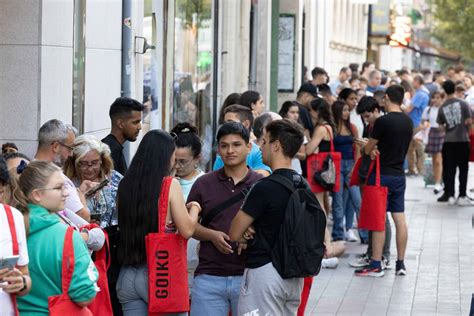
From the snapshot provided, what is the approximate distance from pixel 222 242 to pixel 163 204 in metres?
0.55

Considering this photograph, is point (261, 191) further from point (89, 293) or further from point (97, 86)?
point (97, 86)

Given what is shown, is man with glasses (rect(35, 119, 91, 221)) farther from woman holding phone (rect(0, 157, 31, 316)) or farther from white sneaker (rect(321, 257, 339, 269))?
white sneaker (rect(321, 257, 339, 269))

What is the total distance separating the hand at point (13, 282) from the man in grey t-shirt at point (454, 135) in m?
15.2

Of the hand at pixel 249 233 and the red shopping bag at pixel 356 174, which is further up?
the hand at pixel 249 233

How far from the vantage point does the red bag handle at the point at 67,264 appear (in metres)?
5.99

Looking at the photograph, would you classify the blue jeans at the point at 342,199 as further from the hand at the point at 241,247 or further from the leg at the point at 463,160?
the hand at the point at 241,247

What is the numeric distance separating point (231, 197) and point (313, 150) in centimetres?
670

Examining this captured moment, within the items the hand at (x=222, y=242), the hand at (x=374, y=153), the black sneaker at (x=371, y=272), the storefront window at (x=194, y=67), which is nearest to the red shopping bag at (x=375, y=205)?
the hand at (x=374, y=153)

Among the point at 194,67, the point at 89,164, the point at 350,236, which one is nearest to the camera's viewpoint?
the point at 89,164

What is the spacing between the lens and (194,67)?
1667cm

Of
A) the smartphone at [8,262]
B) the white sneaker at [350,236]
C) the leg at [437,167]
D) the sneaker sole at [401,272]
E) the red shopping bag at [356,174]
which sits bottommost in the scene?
the white sneaker at [350,236]

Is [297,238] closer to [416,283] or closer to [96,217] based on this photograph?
[96,217]

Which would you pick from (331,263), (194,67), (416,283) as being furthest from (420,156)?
(416,283)

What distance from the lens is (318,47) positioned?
3036 centimetres
